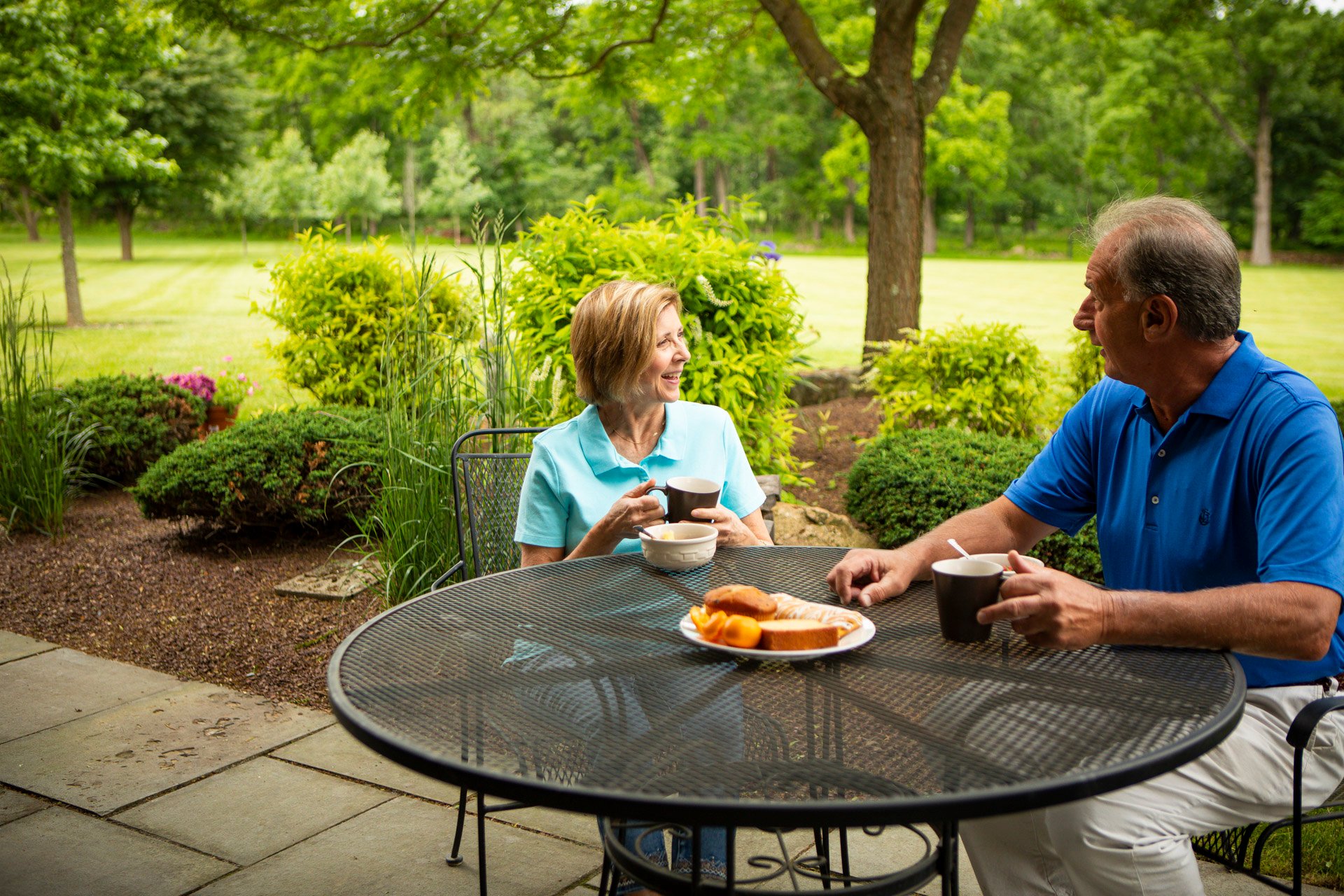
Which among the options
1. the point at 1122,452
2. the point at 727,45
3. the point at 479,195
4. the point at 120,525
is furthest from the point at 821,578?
the point at 479,195

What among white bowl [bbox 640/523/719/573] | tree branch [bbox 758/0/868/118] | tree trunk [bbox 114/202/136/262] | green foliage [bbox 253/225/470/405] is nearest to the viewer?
white bowl [bbox 640/523/719/573]

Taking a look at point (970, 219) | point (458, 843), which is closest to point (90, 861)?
point (458, 843)

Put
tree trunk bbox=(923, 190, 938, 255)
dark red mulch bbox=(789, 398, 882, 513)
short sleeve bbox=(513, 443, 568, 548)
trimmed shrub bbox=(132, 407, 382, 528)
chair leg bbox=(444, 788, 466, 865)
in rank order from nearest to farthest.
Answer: short sleeve bbox=(513, 443, 568, 548) < chair leg bbox=(444, 788, 466, 865) < trimmed shrub bbox=(132, 407, 382, 528) < dark red mulch bbox=(789, 398, 882, 513) < tree trunk bbox=(923, 190, 938, 255)

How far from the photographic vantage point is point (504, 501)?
2.84 m

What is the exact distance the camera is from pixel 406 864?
7.93 ft

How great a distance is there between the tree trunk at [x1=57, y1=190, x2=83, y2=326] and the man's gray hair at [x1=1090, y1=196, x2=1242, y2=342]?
13355 mm

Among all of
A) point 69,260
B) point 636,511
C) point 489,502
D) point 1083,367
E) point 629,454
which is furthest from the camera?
point 69,260

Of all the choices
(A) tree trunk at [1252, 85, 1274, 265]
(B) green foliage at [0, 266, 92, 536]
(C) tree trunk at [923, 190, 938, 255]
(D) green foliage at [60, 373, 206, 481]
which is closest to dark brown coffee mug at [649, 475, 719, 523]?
(B) green foliage at [0, 266, 92, 536]

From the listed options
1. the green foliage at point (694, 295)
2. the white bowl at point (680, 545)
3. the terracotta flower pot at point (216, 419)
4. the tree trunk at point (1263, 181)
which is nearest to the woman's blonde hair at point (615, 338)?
the white bowl at point (680, 545)

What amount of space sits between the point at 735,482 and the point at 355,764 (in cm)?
142

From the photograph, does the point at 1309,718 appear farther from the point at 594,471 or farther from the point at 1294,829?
the point at 594,471

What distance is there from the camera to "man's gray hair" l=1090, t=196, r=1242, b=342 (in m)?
1.78

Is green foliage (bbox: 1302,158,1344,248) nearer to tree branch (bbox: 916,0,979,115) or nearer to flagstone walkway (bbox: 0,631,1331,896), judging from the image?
tree branch (bbox: 916,0,979,115)

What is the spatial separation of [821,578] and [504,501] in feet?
3.75
